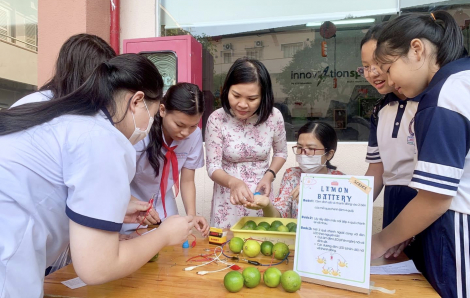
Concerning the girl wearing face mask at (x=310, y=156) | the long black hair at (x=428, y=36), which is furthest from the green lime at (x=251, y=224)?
the long black hair at (x=428, y=36)

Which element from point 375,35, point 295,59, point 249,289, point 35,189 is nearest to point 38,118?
point 35,189

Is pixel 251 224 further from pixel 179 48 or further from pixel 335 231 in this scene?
pixel 179 48

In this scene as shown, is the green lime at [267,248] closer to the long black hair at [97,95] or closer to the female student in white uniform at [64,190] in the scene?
the female student in white uniform at [64,190]

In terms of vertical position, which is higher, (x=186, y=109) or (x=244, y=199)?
(x=186, y=109)

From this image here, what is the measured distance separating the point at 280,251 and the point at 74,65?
4.83 ft

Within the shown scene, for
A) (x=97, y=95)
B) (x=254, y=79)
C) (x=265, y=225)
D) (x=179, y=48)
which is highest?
(x=179, y=48)

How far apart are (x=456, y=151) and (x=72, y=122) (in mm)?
1270

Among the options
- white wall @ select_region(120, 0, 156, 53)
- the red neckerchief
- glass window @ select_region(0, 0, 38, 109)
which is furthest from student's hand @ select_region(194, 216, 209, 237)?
glass window @ select_region(0, 0, 38, 109)

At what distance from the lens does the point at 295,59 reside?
157 inches

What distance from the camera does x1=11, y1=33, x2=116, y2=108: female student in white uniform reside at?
177 cm

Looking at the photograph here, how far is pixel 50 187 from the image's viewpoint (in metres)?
1.03

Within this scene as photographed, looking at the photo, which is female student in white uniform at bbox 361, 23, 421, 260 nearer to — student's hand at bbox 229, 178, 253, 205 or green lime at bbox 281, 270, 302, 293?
student's hand at bbox 229, 178, 253, 205

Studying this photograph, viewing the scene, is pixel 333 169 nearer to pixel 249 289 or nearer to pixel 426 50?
pixel 426 50

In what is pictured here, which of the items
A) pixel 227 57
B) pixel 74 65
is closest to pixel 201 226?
pixel 74 65
